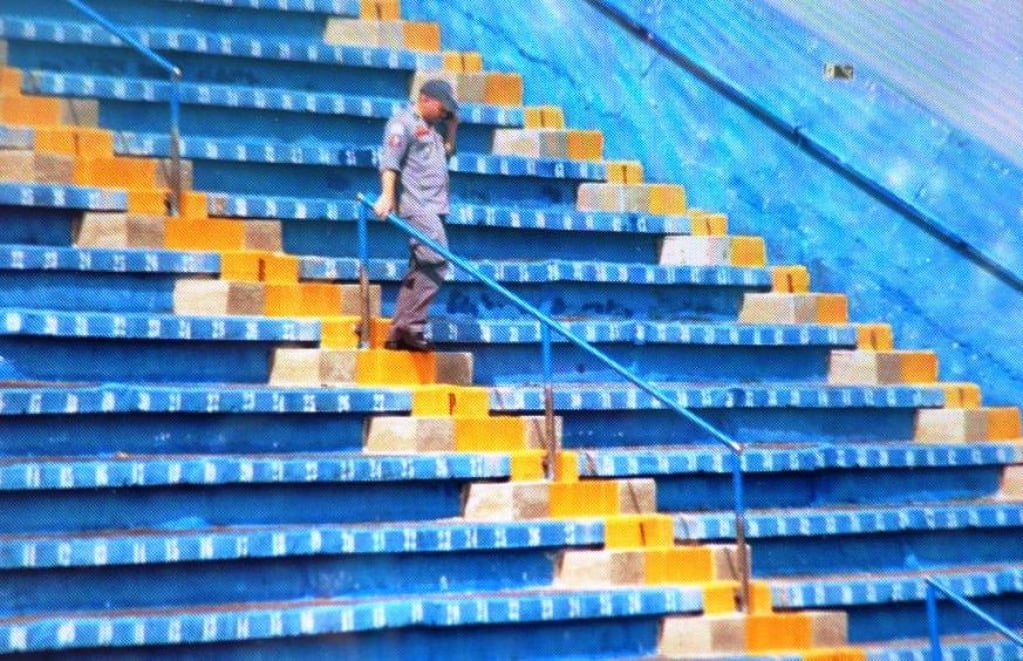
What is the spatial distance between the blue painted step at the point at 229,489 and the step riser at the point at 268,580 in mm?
247

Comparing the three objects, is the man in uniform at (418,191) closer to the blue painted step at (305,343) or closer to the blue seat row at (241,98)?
the blue painted step at (305,343)

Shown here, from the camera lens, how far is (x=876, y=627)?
8.14 metres

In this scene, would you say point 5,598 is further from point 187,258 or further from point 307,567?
point 187,258

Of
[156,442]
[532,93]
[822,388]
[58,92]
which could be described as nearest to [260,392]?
[156,442]

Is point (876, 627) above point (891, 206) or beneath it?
beneath

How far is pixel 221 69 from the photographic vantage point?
977cm

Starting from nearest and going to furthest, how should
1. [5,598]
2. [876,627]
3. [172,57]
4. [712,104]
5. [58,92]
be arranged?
[5,598]
[876,627]
[58,92]
[172,57]
[712,104]

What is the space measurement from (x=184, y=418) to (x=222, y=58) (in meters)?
2.79

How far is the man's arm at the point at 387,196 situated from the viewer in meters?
8.07

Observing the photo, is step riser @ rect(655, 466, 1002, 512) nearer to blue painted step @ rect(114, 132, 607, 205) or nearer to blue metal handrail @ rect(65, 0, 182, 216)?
blue painted step @ rect(114, 132, 607, 205)

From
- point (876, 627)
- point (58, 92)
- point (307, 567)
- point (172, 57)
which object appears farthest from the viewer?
point (172, 57)

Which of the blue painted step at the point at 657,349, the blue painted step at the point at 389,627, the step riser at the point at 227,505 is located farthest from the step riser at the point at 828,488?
the step riser at the point at 227,505

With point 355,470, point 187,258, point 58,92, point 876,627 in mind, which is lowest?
point 876,627

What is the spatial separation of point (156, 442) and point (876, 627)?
2.93 m
